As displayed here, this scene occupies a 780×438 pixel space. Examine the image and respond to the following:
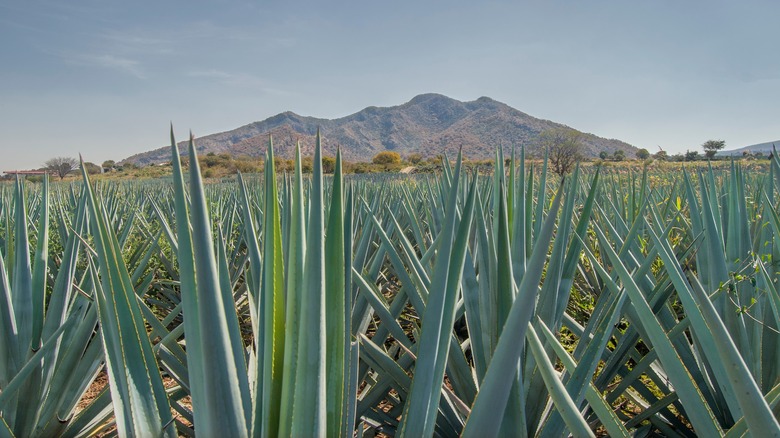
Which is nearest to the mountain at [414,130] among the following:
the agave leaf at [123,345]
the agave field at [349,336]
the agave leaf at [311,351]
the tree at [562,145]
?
the tree at [562,145]

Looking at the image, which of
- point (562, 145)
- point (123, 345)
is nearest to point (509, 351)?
point (123, 345)

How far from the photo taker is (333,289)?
0.53m

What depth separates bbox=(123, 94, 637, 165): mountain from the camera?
7469cm

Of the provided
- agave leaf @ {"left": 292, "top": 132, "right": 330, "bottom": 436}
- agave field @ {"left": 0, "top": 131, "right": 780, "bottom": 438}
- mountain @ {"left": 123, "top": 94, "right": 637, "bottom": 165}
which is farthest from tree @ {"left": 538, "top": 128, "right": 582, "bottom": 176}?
mountain @ {"left": 123, "top": 94, "right": 637, "bottom": 165}

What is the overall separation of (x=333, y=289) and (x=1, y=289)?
3.04 ft

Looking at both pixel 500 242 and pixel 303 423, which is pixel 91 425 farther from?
pixel 500 242

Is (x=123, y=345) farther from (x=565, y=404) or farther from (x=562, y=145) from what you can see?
(x=562, y=145)

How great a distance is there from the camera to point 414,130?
4405 inches

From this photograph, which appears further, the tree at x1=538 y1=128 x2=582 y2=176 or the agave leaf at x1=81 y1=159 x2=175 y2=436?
the tree at x1=538 y1=128 x2=582 y2=176

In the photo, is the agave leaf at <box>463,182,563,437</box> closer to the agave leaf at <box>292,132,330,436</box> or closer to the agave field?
the agave field

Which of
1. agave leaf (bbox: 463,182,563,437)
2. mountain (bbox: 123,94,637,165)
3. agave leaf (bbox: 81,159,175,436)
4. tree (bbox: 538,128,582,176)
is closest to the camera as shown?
agave leaf (bbox: 463,182,563,437)

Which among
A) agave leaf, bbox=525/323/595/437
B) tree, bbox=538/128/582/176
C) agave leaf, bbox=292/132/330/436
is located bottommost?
agave leaf, bbox=525/323/595/437

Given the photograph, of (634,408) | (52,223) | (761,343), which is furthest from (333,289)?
(52,223)

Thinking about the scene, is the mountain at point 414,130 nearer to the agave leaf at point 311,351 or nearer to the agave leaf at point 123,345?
the agave leaf at point 123,345
